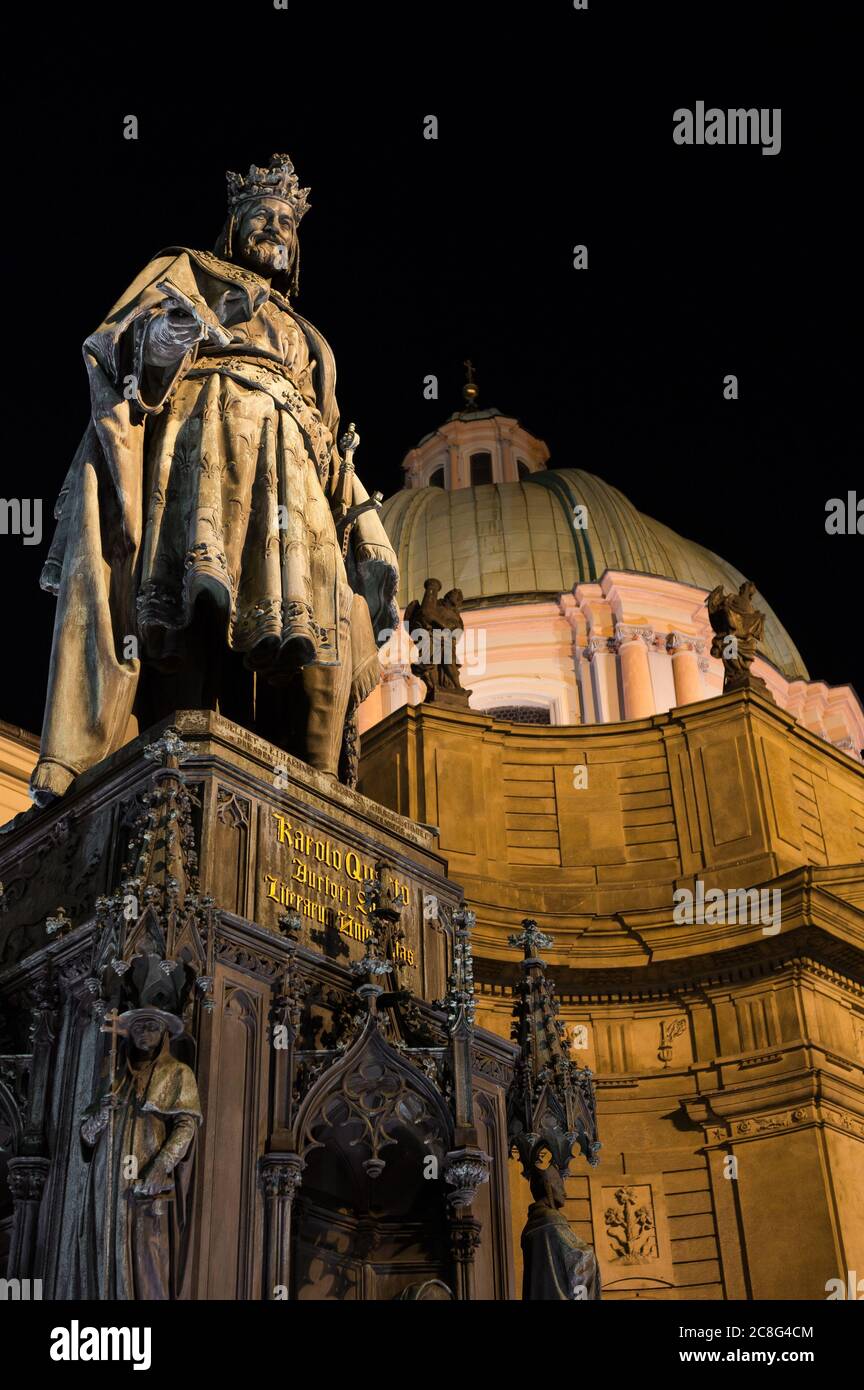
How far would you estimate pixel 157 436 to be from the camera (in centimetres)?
809

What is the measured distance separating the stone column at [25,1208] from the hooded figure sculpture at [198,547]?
1.95 m

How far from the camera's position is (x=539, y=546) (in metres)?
46.7

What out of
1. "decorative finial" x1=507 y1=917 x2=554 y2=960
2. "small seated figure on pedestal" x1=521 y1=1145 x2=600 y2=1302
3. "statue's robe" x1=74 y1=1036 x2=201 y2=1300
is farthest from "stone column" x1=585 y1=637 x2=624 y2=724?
"statue's robe" x1=74 y1=1036 x2=201 y2=1300

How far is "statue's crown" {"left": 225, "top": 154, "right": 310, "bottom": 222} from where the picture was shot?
9234mm

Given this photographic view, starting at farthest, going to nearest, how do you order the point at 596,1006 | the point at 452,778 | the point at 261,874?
the point at 452,778 → the point at 596,1006 → the point at 261,874

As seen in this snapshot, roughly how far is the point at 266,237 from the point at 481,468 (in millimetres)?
48617

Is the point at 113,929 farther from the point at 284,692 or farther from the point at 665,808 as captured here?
the point at 665,808

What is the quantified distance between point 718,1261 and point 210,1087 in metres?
21.7

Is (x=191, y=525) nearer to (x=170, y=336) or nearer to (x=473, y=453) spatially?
(x=170, y=336)

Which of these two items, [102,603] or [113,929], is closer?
[113,929]

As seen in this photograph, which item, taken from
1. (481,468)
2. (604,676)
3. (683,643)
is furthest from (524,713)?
(481,468)

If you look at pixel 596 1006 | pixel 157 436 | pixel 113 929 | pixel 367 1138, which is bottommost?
pixel 367 1138

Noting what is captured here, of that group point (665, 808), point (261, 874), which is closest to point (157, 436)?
point (261, 874)

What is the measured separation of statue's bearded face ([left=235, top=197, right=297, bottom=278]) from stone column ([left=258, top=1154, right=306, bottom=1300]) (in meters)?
5.34
